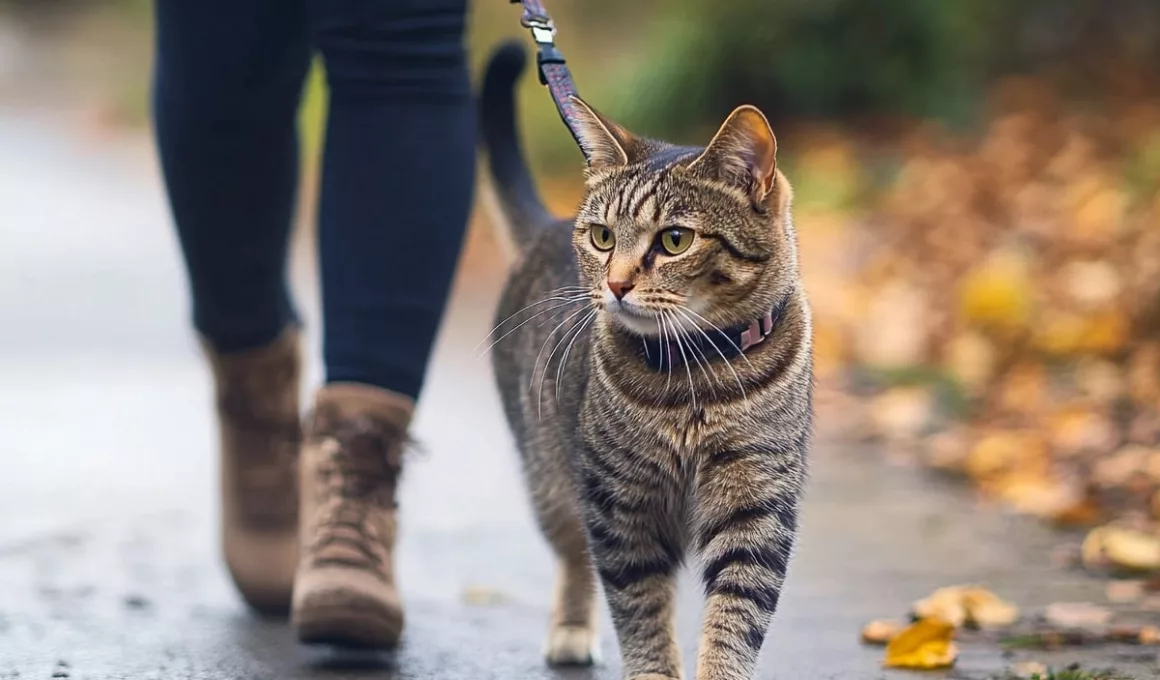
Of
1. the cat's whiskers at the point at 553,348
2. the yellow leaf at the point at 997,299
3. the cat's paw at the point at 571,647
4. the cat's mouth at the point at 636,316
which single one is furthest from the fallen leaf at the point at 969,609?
the yellow leaf at the point at 997,299

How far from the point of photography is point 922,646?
2611 millimetres

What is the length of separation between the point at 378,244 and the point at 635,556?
680 mm

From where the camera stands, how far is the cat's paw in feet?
8.81

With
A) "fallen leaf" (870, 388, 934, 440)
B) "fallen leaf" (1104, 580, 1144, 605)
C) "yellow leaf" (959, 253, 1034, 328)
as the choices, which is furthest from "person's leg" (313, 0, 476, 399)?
"yellow leaf" (959, 253, 1034, 328)

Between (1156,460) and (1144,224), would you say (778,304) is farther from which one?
(1144,224)

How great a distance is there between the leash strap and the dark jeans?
126 mm

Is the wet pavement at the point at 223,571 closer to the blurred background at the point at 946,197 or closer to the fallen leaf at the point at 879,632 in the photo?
the fallen leaf at the point at 879,632

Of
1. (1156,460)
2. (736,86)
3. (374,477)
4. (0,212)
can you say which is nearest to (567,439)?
(374,477)

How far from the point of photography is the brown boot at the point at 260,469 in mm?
2980

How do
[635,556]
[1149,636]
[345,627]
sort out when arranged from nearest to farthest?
1. [635,556]
2. [345,627]
3. [1149,636]

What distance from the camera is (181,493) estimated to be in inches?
161

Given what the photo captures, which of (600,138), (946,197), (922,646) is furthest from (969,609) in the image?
(946,197)

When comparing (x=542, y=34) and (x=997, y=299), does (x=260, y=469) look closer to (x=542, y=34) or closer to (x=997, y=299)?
(x=542, y=34)

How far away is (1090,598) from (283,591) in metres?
1.49
